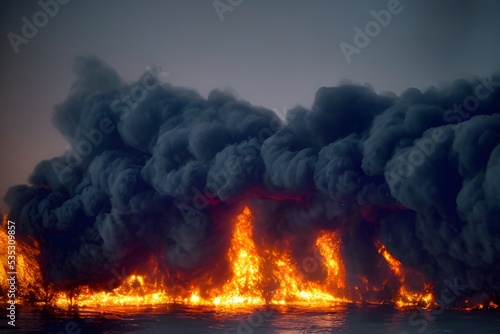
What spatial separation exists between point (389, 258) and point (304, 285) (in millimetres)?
10380

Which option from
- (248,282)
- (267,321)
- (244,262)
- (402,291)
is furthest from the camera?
(248,282)

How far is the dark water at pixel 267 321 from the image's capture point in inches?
1598

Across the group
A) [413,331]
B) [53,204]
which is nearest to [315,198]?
[413,331]

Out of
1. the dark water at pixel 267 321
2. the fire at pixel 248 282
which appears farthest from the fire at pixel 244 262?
the dark water at pixel 267 321

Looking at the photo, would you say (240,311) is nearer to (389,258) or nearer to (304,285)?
(304,285)

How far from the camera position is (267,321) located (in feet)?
151

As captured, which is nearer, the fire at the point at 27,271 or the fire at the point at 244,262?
the fire at the point at 244,262

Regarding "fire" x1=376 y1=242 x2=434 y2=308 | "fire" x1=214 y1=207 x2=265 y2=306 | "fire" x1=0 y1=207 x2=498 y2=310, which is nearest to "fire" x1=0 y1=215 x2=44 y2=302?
"fire" x1=0 y1=207 x2=498 y2=310

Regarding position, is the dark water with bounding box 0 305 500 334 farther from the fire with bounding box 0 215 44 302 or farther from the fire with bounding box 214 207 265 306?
the fire with bounding box 0 215 44 302

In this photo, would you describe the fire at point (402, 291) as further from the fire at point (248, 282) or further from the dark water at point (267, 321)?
the dark water at point (267, 321)

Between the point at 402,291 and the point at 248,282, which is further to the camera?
the point at 248,282

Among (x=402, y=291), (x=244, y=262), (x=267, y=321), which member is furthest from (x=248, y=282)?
(x=402, y=291)

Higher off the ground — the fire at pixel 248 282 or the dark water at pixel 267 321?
the fire at pixel 248 282

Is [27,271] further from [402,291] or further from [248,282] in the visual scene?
[402,291]
